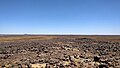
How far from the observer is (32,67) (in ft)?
57.1

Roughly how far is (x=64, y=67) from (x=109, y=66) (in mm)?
4270

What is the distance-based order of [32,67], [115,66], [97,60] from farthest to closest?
[97,60] → [32,67] → [115,66]

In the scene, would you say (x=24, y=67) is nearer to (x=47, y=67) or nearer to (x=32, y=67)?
(x=32, y=67)

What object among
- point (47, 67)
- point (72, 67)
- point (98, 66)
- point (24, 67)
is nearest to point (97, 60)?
point (98, 66)

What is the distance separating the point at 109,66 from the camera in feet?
54.0

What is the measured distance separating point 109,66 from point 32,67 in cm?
751

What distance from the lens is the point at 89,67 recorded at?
55.5ft

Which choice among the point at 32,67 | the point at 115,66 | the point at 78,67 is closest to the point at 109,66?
the point at 115,66

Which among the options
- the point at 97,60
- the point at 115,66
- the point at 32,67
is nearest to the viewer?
the point at 115,66

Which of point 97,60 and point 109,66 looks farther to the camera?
point 97,60

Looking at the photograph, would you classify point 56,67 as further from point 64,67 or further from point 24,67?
point 24,67

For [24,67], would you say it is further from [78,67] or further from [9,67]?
[78,67]

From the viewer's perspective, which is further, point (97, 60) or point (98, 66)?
point (97, 60)

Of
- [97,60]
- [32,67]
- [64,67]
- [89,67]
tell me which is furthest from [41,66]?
[97,60]
